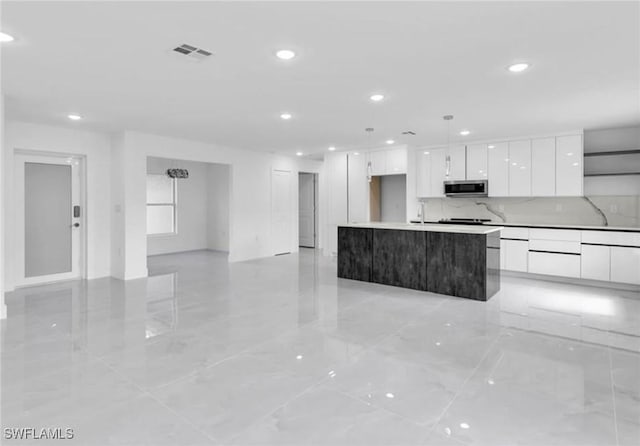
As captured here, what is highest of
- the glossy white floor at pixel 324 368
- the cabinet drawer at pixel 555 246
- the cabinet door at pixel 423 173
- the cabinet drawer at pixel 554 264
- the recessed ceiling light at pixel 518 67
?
the recessed ceiling light at pixel 518 67

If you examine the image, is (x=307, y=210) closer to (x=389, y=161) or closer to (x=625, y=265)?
(x=389, y=161)

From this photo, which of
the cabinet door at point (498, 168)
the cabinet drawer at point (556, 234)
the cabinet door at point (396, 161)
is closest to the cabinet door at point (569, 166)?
the cabinet drawer at point (556, 234)

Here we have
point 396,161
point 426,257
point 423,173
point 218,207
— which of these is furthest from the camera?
point 218,207

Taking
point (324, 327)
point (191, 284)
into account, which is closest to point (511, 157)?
point (324, 327)

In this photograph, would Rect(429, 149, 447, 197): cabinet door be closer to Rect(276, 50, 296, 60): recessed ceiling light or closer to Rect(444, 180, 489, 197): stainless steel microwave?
Rect(444, 180, 489, 197): stainless steel microwave

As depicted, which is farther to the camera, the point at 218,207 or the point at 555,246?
the point at 218,207

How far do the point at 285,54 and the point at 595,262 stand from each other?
17.5 feet

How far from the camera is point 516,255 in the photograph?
6207 mm

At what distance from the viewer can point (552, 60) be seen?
3156 mm

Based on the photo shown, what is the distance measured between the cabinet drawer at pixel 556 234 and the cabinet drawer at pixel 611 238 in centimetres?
10

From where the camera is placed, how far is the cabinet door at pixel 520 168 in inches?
250

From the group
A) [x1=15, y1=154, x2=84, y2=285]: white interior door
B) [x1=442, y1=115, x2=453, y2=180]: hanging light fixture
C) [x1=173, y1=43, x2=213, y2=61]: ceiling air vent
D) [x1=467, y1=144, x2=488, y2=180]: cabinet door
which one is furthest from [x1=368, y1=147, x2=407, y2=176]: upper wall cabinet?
[x1=15, y1=154, x2=84, y2=285]: white interior door

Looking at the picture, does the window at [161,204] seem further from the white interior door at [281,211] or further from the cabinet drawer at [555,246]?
the cabinet drawer at [555,246]

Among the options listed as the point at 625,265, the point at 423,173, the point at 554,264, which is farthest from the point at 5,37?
the point at 625,265
